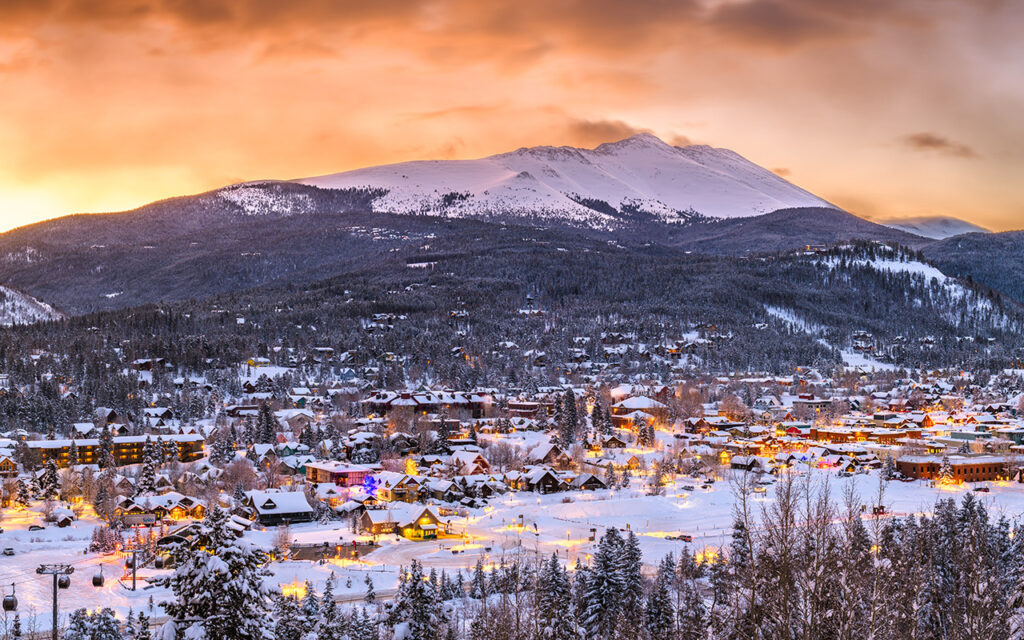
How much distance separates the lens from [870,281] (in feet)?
611

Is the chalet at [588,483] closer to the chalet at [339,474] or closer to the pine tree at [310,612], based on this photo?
the chalet at [339,474]

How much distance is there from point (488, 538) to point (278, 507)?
11246 millimetres

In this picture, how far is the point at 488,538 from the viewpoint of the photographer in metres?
44.5

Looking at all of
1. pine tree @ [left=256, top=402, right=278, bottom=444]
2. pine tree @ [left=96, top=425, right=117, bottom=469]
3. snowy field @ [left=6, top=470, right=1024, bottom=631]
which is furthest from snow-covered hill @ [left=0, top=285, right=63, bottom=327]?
snowy field @ [left=6, top=470, right=1024, bottom=631]

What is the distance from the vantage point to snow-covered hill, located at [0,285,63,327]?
173 m

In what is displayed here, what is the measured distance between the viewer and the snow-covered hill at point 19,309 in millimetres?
173375

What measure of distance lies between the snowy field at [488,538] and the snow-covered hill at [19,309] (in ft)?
458

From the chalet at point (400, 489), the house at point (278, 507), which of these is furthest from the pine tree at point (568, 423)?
the house at point (278, 507)

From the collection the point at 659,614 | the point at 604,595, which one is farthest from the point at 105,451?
the point at 659,614

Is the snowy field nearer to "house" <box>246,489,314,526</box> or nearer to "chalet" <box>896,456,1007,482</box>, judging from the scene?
"house" <box>246,489,314,526</box>

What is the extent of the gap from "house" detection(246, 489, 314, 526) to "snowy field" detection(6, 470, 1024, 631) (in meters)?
1.26

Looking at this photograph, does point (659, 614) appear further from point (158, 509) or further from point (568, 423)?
point (568, 423)

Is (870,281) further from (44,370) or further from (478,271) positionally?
(44,370)

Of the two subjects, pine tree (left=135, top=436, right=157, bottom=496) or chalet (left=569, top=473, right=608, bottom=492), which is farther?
chalet (left=569, top=473, right=608, bottom=492)
